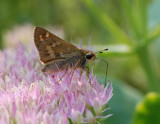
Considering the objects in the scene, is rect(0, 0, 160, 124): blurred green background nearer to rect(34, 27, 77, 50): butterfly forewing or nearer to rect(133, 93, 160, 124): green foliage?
rect(34, 27, 77, 50): butterfly forewing

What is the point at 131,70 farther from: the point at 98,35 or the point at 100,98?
the point at 100,98

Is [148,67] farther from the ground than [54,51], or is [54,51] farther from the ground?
[54,51]

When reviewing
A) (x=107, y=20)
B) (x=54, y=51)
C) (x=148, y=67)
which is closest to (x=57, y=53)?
(x=54, y=51)

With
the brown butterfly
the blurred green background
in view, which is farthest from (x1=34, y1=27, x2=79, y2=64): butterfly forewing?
the blurred green background

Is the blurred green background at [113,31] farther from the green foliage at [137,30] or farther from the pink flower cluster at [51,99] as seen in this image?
the pink flower cluster at [51,99]


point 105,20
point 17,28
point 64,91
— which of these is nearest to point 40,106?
point 64,91

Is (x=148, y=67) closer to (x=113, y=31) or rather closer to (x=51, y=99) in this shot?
(x=113, y=31)

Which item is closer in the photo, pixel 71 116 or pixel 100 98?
pixel 71 116
